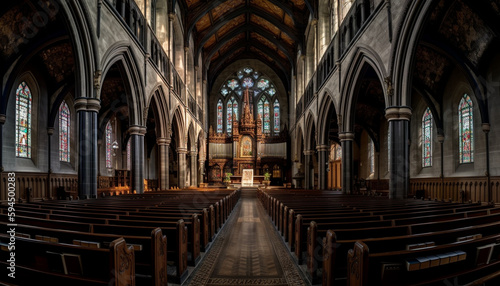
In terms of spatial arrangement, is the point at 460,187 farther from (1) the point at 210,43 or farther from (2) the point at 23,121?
(1) the point at 210,43

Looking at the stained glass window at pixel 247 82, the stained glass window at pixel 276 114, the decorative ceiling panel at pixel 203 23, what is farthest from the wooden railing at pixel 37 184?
the stained glass window at pixel 276 114

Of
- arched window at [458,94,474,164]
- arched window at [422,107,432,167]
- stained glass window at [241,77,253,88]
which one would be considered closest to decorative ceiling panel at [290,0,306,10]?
arched window at [422,107,432,167]

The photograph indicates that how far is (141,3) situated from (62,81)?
18.4 feet

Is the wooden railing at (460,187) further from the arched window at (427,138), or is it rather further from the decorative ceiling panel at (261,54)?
the decorative ceiling panel at (261,54)

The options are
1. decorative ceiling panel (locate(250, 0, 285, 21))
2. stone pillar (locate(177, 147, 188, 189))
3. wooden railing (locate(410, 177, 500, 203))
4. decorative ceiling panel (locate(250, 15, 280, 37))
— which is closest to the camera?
wooden railing (locate(410, 177, 500, 203))

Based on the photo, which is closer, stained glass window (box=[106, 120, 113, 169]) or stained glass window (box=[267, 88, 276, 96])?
stained glass window (box=[106, 120, 113, 169])

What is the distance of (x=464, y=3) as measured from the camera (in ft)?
32.3

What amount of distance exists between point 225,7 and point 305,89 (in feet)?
Answer: 30.9

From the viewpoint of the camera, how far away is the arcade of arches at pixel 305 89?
921 cm

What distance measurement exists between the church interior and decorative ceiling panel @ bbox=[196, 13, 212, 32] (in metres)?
0.18

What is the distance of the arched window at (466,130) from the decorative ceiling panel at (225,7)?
17.7 m

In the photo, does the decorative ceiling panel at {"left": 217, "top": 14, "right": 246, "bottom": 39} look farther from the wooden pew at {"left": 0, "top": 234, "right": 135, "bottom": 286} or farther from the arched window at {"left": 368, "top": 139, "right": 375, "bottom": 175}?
the wooden pew at {"left": 0, "top": 234, "right": 135, "bottom": 286}

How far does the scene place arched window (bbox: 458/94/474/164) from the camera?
40.3ft

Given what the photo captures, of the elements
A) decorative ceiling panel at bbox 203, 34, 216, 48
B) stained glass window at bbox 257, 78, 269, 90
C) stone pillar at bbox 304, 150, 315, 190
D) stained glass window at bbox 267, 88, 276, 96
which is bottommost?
stone pillar at bbox 304, 150, 315, 190
